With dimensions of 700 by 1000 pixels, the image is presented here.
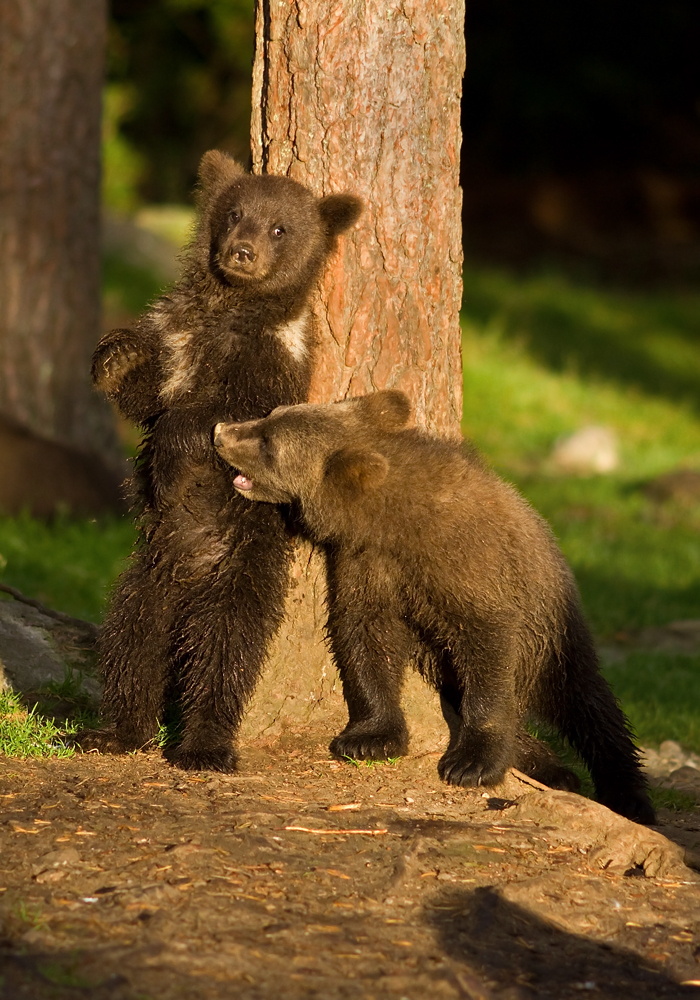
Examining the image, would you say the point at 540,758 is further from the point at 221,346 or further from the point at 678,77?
the point at 678,77

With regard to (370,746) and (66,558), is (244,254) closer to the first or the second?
(370,746)

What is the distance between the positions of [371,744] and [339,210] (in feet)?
6.88

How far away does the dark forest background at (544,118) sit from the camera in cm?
2227

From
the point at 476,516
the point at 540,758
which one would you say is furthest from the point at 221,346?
the point at 540,758

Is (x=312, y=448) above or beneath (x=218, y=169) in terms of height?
beneath

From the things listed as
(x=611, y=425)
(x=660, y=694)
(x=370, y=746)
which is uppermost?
(x=611, y=425)

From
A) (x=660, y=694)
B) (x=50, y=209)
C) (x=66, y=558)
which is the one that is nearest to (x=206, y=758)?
(x=660, y=694)

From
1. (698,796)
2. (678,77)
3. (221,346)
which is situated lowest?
(698,796)

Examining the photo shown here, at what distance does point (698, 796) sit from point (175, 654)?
7.98 ft

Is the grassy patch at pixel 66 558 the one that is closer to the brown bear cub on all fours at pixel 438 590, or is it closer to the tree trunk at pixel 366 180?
the tree trunk at pixel 366 180

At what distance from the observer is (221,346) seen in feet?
16.0

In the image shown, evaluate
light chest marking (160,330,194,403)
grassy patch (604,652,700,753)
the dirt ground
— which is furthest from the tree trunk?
grassy patch (604,652,700,753)

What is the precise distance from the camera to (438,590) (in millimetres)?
4684

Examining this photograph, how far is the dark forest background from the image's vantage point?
2227 centimetres
